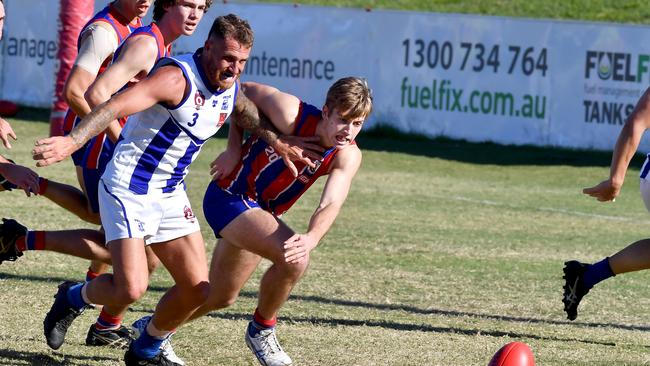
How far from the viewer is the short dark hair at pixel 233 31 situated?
5848 millimetres

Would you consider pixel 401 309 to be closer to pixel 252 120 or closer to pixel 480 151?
pixel 252 120

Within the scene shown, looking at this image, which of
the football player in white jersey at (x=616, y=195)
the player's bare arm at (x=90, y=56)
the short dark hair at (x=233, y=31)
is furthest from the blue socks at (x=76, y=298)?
the football player in white jersey at (x=616, y=195)

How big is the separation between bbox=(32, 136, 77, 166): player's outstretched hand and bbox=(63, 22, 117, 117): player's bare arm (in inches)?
63.3

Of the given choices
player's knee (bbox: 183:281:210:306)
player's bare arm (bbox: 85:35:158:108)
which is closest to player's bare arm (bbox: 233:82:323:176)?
player's bare arm (bbox: 85:35:158:108)

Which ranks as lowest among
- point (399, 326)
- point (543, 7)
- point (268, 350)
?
point (543, 7)

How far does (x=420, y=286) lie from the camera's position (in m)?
9.29

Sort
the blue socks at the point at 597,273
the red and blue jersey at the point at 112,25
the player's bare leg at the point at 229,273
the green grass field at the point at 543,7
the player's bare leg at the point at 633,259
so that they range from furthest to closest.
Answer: the green grass field at the point at 543,7, the blue socks at the point at 597,273, the player's bare leg at the point at 633,259, the red and blue jersey at the point at 112,25, the player's bare leg at the point at 229,273

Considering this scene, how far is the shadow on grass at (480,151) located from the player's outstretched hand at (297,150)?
1240 centimetres

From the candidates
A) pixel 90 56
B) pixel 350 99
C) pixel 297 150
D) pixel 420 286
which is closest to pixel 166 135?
pixel 297 150

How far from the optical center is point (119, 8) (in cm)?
723

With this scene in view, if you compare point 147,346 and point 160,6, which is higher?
point 160,6

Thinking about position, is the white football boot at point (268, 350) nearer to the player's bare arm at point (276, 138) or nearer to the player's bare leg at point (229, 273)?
→ the player's bare leg at point (229, 273)

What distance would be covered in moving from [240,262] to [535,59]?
13947mm

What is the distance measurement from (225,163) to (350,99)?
78 centimetres
